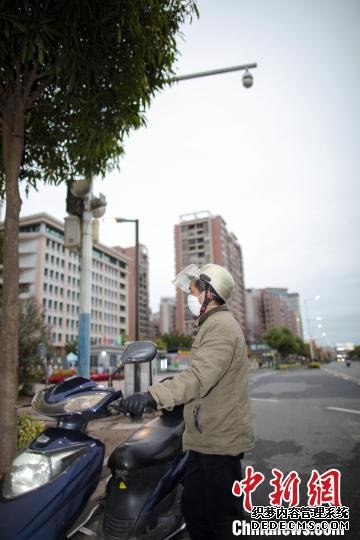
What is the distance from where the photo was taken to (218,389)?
6.95ft

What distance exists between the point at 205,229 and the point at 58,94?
97142 millimetres

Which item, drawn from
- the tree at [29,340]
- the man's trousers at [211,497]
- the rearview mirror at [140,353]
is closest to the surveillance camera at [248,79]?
the rearview mirror at [140,353]

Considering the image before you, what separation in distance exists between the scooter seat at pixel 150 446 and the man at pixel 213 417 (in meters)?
0.33

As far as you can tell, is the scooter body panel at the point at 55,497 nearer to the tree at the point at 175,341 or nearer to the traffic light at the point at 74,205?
the traffic light at the point at 74,205

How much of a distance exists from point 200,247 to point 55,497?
3944 inches

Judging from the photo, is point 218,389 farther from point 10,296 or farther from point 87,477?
point 10,296

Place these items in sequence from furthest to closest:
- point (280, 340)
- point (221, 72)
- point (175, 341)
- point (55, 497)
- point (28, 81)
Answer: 1. point (280, 340)
2. point (175, 341)
3. point (221, 72)
4. point (28, 81)
5. point (55, 497)

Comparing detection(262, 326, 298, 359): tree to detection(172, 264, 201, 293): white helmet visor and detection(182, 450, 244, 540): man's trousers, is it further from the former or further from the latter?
detection(182, 450, 244, 540): man's trousers

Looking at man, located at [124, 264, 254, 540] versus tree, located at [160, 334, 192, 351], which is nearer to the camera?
man, located at [124, 264, 254, 540]

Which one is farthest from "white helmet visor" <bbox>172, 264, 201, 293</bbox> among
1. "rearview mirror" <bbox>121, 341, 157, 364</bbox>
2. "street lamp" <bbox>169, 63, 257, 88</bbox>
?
"street lamp" <bbox>169, 63, 257, 88</bbox>

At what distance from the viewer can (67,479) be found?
1993 millimetres

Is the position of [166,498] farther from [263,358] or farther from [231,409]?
[263,358]

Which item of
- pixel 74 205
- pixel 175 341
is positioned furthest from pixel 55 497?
pixel 175 341

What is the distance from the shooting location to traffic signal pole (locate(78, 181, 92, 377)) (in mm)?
7102
